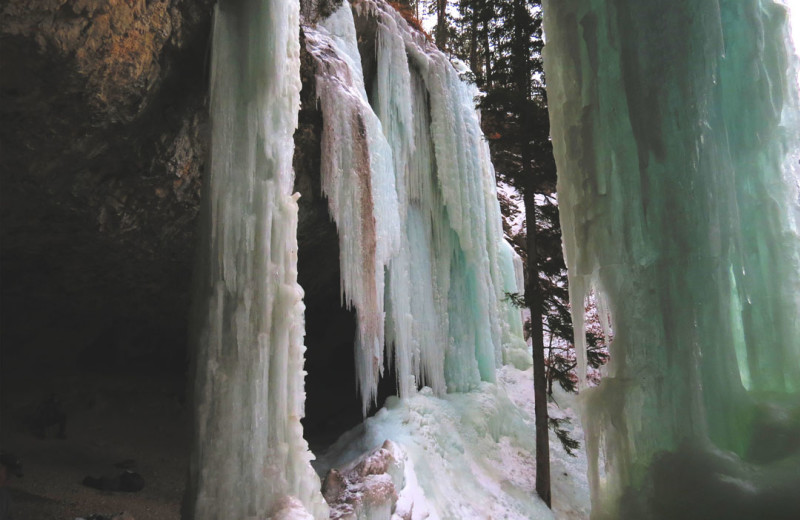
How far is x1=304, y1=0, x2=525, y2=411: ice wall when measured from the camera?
7.19m

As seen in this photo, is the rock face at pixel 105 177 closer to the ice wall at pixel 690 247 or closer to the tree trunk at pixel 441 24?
the ice wall at pixel 690 247

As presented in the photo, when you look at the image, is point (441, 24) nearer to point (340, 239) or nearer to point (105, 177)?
point (340, 239)

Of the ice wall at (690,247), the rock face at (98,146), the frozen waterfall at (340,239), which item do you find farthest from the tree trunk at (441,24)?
the ice wall at (690,247)

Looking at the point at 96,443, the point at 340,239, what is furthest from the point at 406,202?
the point at 96,443

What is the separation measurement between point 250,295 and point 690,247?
3408 millimetres

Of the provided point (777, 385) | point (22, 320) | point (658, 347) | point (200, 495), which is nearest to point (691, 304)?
point (658, 347)

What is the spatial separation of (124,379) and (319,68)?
22.5 feet

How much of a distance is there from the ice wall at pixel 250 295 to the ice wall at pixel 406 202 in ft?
6.64

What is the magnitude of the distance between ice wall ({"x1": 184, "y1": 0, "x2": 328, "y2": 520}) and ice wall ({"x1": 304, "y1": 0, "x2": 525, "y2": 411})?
202 centimetres

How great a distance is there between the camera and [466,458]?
7.91 metres

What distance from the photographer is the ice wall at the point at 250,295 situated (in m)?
4.16

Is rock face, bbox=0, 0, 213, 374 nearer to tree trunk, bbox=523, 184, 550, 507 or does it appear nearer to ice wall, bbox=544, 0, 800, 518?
ice wall, bbox=544, 0, 800, 518

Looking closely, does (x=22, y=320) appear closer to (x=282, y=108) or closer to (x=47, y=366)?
(x=47, y=366)

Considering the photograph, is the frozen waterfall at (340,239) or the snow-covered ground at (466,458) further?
the snow-covered ground at (466,458)
